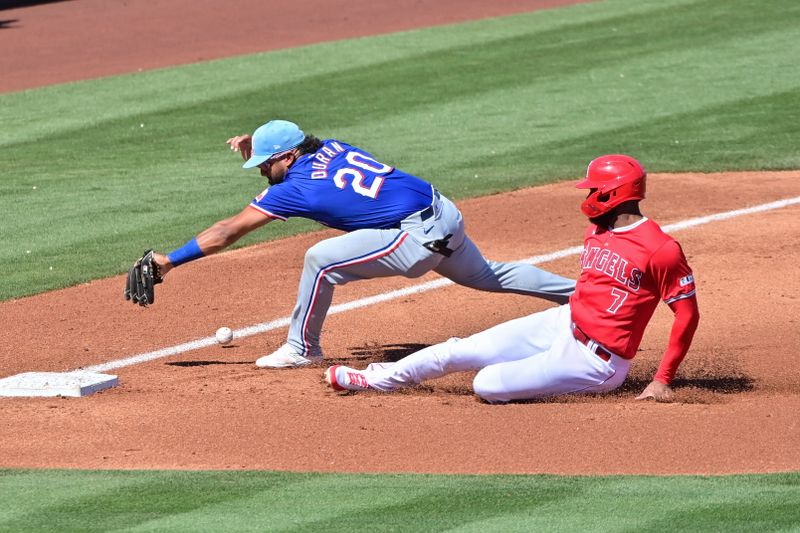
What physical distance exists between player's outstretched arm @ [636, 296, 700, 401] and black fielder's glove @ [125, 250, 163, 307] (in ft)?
9.22

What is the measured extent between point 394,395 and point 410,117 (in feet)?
26.4

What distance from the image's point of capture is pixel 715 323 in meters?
8.61

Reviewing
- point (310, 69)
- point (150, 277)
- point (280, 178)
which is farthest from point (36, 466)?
point (310, 69)

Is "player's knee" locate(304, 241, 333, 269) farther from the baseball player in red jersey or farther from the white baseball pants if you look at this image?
the baseball player in red jersey

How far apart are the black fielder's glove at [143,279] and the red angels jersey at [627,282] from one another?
2416 mm

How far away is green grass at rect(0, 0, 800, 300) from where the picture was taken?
11844 millimetres

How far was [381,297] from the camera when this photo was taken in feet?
31.4

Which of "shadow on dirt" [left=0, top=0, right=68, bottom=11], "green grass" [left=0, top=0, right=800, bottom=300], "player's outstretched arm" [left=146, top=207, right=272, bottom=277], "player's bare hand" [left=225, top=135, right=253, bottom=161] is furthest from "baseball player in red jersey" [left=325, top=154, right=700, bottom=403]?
"shadow on dirt" [left=0, top=0, right=68, bottom=11]

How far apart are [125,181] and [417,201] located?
583 centimetres

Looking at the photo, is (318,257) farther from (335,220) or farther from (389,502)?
(389,502)

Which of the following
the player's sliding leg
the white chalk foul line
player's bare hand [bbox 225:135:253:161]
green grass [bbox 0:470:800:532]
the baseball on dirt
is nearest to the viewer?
green grass [bbox 0:470:800:532]

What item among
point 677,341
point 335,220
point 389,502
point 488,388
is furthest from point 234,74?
point 389,502

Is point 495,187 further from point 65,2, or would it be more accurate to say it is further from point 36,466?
point 65,2

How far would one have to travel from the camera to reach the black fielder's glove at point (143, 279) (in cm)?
777
